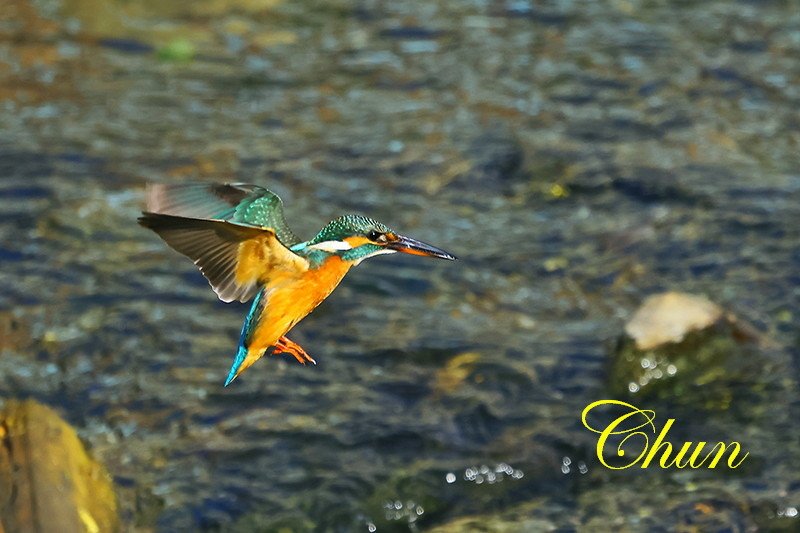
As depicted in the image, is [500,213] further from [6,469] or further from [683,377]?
[6,469]

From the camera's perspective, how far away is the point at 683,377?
5977 millimetres

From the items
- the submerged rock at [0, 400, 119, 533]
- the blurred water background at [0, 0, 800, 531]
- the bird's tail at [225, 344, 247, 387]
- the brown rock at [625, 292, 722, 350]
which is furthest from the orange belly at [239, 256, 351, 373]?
the brown rock at [625, 292, 722, 350]

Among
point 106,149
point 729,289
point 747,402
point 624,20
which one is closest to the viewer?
point 747,402

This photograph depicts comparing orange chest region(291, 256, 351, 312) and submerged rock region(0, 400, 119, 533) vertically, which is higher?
orange chest region(291, 256, 351, 312)

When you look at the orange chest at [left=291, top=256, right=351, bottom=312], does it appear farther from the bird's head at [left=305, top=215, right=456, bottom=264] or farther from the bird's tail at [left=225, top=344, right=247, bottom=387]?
the bird's tail at [left=225, top=344, right=247, bottom=387]

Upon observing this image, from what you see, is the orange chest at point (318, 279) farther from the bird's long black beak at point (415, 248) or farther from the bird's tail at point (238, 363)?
the bird's tail at point (238, 363)

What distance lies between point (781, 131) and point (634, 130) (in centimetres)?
88

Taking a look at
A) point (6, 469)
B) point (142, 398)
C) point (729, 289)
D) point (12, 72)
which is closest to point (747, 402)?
point (729, 289)

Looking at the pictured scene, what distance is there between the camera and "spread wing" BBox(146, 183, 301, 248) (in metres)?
3.64

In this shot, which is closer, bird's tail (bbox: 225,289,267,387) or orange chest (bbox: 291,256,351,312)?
orange chest (bbox: 291,256,351,312)

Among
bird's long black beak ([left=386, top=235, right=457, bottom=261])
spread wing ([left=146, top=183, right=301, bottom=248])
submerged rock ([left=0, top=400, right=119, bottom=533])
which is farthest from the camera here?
submerged rock ([left=0, top=400, right=119, bottom=533])

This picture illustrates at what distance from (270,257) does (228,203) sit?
394 millimetres

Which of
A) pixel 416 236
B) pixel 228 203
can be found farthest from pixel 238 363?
pixel 416 236

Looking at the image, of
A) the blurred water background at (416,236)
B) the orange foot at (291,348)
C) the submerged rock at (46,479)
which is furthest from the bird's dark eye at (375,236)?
the blurred water background at (416,236)
